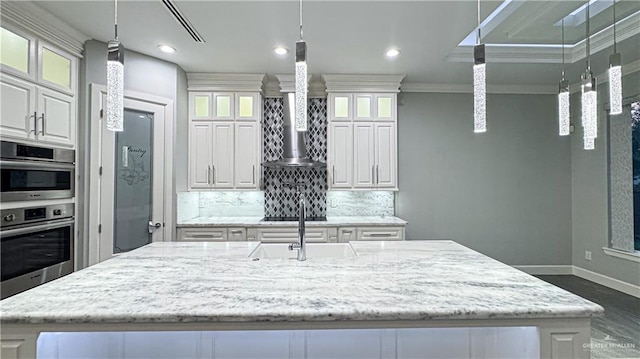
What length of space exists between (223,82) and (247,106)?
41 cm

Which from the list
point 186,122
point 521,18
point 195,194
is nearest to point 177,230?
point 195,194

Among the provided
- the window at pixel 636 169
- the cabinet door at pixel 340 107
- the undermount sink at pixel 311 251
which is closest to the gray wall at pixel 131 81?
the cabinet door at pixel 340 107

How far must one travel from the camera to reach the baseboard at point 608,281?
3865 mm

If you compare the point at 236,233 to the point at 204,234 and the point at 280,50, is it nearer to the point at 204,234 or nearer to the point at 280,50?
the point at 204,234

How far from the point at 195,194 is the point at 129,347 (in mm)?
3251

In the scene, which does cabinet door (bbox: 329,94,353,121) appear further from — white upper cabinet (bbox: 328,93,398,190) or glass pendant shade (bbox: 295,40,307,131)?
glass pendant shade (bbox: 295,40,307,131)

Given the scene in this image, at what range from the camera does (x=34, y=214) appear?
2.54 m

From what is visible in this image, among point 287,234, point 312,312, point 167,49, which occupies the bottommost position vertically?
point 287,234

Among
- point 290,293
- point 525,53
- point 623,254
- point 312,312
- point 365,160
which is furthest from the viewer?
point 365,160

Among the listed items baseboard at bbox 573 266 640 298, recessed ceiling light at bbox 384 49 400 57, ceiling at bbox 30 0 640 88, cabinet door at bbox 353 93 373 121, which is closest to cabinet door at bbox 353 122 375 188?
cabinet door at bbox 353 93 373 121

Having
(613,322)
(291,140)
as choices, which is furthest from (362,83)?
(613,322)

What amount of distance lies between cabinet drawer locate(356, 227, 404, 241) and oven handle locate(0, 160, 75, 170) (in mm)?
2888

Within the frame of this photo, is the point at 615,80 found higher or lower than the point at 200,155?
higher

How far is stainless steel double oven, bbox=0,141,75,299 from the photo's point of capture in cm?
231
